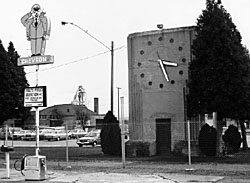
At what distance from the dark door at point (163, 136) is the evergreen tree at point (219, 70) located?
3016 mm

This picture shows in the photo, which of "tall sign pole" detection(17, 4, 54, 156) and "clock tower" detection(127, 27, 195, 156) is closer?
"tall sign pole" detection(17, 4, 54, 156)

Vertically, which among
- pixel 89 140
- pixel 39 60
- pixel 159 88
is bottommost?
pixel 89 140

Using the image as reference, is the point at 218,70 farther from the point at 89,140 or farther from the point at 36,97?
the point at 89,140

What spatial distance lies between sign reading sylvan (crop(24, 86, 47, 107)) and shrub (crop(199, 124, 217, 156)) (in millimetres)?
9231

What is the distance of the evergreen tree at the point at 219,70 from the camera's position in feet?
72.1

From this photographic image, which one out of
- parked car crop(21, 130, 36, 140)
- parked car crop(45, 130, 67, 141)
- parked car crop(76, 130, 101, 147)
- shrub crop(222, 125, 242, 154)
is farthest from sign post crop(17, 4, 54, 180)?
parked car crop(45, 130, 67, 141)

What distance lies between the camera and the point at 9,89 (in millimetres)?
29219

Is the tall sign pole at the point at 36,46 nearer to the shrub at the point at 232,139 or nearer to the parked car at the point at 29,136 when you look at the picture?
the shrub at the point at 232,139

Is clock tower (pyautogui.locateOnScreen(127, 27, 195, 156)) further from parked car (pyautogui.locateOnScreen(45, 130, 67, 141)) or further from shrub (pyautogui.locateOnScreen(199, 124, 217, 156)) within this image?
parked car (pyautogui.locateOnScreen(45, 130, 67, 141))

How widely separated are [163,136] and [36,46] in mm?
11138

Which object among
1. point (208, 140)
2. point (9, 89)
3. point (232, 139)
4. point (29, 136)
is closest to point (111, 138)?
point (208, 140)

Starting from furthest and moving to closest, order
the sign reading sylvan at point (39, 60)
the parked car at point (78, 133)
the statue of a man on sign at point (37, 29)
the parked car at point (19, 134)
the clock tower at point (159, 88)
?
the parked car at point (78, 133) → the parked car at point (19, 134) → the clock tower at point (159, 88) → the statue of a man on sign at point (37, 29) → the sign reading sylvan at point (39, 60)

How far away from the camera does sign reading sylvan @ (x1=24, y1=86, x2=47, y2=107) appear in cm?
1670

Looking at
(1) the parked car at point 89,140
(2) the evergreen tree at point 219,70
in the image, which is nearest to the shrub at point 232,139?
(2) the evergreen tree at point 219,70
